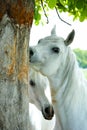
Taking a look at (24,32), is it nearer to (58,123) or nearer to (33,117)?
(58,123)

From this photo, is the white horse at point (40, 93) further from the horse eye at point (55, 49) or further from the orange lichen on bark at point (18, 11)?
the orange lichen on bark at point (18, 11)

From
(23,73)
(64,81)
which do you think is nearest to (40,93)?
(64,81)

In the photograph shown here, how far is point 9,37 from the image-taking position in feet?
7.36

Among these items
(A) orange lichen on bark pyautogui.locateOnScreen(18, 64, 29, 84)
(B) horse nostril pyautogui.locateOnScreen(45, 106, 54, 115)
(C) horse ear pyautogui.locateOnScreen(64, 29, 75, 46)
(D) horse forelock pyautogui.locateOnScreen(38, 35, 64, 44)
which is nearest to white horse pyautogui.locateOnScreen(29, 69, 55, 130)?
(B) horse nostril pyautogui.locateOnScreen(45, 106, 54, 115)

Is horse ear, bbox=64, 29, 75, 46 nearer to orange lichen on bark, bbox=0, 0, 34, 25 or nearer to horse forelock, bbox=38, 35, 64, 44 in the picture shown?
horse forelock, bbox=38, 35, 64, 44

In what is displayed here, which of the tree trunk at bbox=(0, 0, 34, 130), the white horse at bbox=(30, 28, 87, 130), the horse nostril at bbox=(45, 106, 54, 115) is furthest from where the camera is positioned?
the horse nostril at bbox=(45, 106, 54, 115)

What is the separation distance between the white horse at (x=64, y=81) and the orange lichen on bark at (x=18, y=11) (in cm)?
203

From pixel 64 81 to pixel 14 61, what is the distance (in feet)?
7.57

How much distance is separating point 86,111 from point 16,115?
2.29 m

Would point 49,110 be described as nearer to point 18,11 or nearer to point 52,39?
point 52,39

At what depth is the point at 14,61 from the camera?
7.43 ft

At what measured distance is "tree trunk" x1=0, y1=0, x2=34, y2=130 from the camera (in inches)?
88.0

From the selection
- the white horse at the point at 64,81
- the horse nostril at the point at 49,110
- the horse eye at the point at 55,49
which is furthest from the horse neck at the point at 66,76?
the horse nostril at the point at 49,110

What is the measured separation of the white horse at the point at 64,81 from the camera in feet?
14.5
